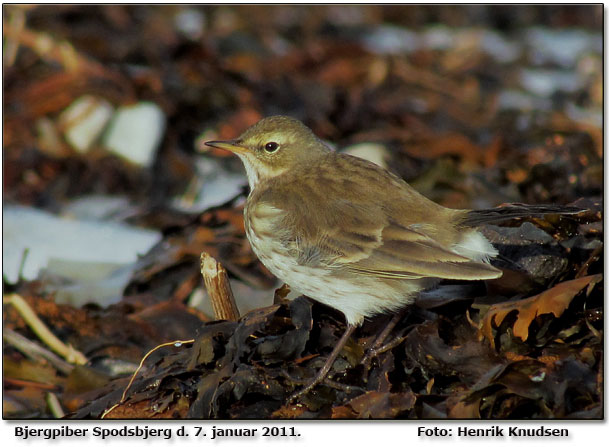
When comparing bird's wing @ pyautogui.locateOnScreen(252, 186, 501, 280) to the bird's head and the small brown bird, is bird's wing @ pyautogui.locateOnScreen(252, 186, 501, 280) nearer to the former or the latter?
the small brown bird

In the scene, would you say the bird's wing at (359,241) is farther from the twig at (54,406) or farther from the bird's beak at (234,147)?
the twig at (54,406)

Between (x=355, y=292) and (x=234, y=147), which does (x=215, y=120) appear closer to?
(x=234, y=147)

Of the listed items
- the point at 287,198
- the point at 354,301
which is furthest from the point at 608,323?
the point at 287,198

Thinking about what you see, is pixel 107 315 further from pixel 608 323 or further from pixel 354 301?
pixel 608 323

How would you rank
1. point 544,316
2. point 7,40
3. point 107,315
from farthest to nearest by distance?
point 7,40, point 107,315, point 544,316

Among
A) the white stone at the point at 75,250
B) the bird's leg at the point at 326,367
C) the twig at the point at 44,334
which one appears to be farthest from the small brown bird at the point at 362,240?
the white stone at the point at 75,250

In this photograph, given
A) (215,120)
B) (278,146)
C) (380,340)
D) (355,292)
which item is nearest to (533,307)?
(380,340)

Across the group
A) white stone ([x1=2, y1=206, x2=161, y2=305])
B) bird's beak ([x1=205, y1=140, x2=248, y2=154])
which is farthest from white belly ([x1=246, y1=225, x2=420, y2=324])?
white stone ([x1=2, y1=206, x2=161, y2=305])
